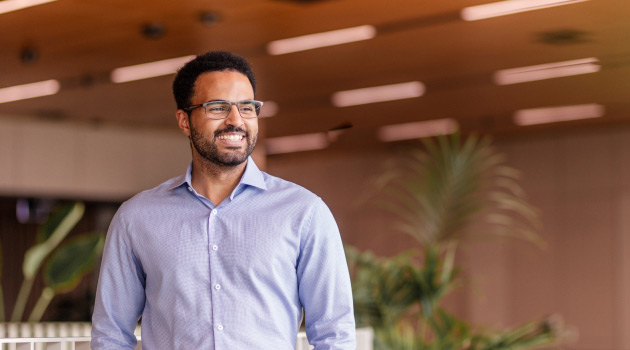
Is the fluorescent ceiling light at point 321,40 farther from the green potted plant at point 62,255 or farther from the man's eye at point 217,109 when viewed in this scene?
the man's eye at point 217,109

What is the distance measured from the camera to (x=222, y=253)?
5.33ft

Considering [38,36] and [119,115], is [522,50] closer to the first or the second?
[38,36]

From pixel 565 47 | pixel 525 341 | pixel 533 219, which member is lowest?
pixel 525 341

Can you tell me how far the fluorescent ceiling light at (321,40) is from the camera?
5742 millimetres

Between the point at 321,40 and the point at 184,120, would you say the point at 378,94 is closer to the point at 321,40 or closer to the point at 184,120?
the point at 321,40

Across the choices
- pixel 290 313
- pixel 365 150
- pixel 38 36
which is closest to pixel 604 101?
pixel 365 150

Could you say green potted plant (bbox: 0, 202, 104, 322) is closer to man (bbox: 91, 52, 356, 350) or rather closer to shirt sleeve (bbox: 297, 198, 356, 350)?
man (bbox: 91, 52, 356, 350)

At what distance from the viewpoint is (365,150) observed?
39.3ft

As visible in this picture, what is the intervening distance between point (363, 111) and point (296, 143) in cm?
246

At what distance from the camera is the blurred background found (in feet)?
18.2

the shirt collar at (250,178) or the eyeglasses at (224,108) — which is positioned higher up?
the eyeglasses at (224,108)

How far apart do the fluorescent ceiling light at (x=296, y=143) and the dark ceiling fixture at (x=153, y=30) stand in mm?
4668

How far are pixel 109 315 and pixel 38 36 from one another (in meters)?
4.69

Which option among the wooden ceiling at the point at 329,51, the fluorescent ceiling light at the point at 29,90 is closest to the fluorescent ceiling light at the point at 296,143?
the wooden ceiling at the point at 329,51
